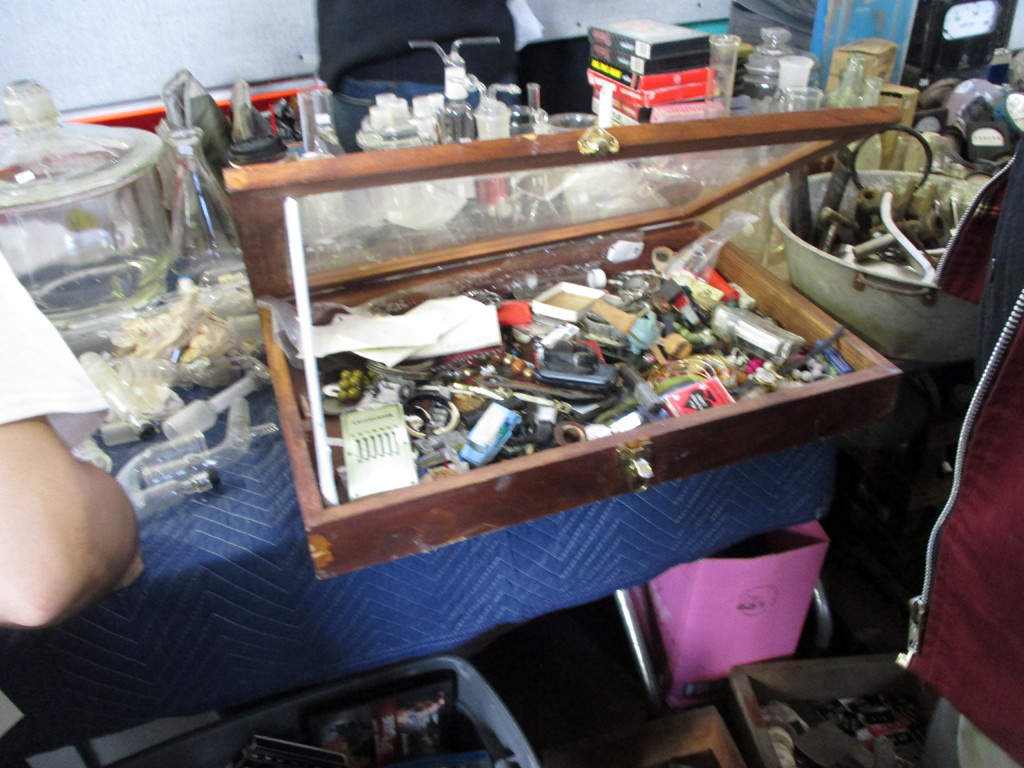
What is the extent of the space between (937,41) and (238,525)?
66.0 inches

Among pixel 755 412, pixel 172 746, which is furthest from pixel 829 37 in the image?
pixel 172 746

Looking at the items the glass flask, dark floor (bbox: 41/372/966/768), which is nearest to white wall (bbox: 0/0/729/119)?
the glass flask

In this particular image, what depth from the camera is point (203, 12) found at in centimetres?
141

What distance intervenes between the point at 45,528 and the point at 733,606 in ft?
3.06

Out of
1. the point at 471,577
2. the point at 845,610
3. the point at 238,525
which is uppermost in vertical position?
the point at 238,525

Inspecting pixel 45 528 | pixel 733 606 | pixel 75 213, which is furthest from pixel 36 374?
pixel 733 606

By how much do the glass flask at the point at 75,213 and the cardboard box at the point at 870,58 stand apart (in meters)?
1.28

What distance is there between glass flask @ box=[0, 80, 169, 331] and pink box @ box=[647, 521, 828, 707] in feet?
3.09

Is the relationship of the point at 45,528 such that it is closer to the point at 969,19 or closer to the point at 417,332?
the point at 417,332

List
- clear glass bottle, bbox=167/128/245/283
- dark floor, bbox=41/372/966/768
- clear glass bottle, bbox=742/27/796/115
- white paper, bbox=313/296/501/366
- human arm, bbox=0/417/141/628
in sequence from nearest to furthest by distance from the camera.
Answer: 1. human arm, bbox=0/417/141/628
2. white paper, bbox=313/296/501/366
3. clear glass bottle, bbox=167/128/245/283
4. dark floor, bbox=41/372/966/768
5. clear glass bottle, bbox=742/27/796/115

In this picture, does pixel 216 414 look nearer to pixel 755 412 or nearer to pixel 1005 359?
pixel 755 412

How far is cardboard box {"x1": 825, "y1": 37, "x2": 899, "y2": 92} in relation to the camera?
1326 mm

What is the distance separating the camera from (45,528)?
1.58 feet

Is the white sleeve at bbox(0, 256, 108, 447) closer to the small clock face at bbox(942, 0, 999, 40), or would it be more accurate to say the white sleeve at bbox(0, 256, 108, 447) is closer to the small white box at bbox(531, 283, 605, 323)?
the small white box at bbox(531, 283, 605, 323)
